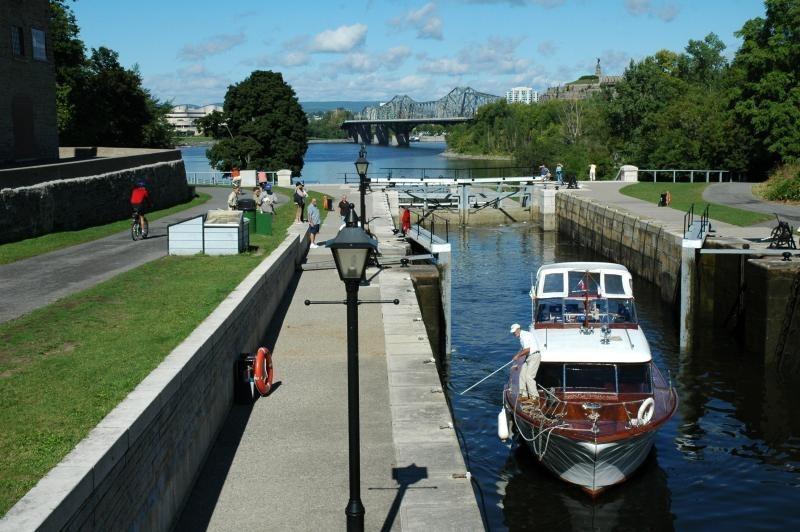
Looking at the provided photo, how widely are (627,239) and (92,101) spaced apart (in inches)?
1779

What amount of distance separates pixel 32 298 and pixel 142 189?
1294 cm

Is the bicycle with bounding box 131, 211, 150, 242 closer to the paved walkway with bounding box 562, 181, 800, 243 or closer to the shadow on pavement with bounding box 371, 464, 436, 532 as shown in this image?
the paved walkway with bounding box 562, 181, 800, 243

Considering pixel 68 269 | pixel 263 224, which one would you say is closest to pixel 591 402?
pixel 68 269

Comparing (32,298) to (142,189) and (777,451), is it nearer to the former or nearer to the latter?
(142,189)

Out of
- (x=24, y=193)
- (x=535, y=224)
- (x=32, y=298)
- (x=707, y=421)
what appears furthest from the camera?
(x=535, y=224)

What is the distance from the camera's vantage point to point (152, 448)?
34.3 ft

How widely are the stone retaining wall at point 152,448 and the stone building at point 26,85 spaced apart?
27105 millimetres

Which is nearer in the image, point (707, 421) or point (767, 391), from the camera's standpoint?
point (707, 421)

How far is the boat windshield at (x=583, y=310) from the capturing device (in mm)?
21250

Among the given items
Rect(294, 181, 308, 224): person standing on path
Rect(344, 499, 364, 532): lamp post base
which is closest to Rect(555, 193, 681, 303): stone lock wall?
Rect(294, 181, 308, 224): person standing on path

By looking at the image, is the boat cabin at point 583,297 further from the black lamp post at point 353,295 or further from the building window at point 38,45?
the building window at point 38,45

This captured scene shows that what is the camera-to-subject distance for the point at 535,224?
6531 centimetres

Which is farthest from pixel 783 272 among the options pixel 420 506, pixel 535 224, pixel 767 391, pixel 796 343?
pixel 535 224

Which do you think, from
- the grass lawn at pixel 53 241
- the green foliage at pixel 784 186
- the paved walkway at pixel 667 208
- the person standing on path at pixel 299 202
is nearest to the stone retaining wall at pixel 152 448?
the grass lawn at pixel 53 241
